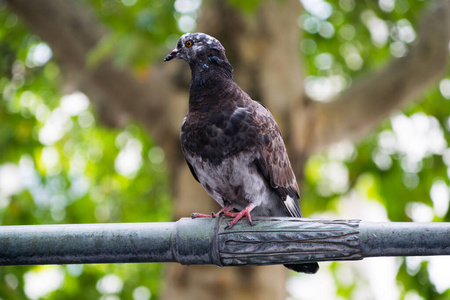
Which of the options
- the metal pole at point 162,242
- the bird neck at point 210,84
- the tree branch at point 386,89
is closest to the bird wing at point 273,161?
the bird neck at point 210,84

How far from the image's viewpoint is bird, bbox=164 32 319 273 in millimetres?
2424

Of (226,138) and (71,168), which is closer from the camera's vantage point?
(226,138)

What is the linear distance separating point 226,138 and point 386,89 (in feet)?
9.28

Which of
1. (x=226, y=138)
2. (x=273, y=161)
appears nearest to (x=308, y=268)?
(x=273, y=161)

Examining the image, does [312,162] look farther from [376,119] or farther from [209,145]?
[209,145]

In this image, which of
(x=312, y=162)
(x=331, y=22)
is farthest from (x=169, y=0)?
(x=312, y=162)

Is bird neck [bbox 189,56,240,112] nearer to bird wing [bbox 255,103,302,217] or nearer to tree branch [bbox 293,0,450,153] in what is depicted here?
bird wing [bbox 255,103,302,217]

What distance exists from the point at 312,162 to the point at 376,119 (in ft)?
8.31

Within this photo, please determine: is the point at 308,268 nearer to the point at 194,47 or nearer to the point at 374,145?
the point at 194,47

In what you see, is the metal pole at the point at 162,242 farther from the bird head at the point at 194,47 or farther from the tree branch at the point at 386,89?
the tree branch at the point at 386,89

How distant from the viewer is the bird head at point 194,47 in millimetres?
2365

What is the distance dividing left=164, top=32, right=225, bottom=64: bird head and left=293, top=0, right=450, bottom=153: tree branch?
2561 millimetres

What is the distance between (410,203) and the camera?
558cm

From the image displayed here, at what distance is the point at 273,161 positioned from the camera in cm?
268
